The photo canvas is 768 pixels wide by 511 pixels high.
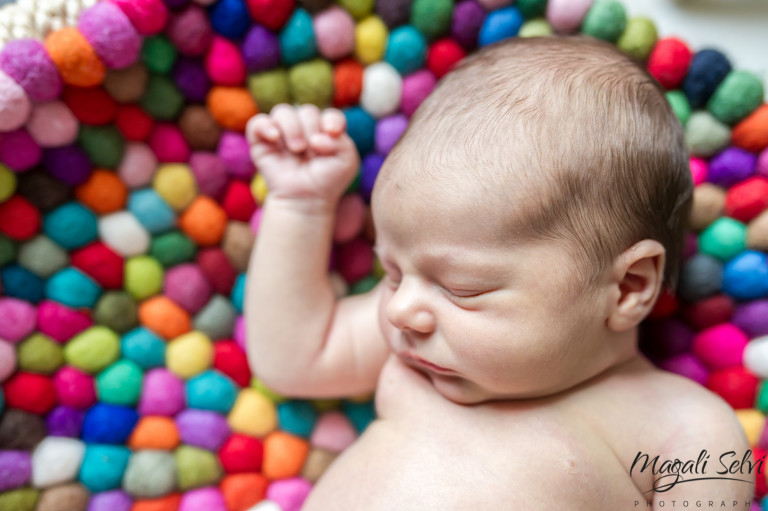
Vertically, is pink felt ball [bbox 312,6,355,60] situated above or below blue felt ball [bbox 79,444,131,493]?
above

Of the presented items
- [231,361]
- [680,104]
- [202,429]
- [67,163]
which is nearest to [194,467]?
[202,429]

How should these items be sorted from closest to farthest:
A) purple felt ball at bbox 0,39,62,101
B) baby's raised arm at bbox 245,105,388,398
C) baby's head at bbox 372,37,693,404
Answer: baby's head at bbox 372,37,693,404 < purple felt ball at bbox 0,39,62,101 < baby's raised arm at bbox 245,105,388,398

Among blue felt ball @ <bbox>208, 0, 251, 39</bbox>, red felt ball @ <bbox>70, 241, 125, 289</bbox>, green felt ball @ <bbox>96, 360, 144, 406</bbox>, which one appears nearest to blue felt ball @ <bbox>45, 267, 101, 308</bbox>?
red felt ball @ <bbox>70, 241, 125, 289</bbox>

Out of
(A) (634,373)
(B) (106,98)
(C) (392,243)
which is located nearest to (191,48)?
(B) (106,98)

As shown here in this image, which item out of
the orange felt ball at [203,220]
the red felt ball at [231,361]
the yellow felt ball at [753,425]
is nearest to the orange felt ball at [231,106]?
the orange felt ball at [203,220]

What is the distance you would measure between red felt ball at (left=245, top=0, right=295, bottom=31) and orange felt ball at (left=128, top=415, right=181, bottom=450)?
2.10 ft

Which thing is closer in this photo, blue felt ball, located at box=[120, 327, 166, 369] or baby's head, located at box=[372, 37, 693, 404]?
baby's head, located at box=[372, 37, 693, 404]

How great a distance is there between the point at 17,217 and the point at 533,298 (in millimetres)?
750

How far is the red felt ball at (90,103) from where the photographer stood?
1.01 meters

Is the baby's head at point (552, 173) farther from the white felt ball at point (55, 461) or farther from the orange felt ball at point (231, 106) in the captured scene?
the white felt ball at point (55, 461)

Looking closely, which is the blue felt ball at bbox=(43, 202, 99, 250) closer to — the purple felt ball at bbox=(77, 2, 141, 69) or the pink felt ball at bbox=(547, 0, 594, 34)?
the purple felt ball at bbox=(77, 2, 141, 69)

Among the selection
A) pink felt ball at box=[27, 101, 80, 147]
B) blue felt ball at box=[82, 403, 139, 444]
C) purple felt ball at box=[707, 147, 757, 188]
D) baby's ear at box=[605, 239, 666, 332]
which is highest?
pink felt ball at box=[27, 101, 80, 147]

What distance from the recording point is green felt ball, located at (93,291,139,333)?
1107 mm

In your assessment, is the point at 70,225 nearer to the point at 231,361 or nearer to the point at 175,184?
the point at 175,184
